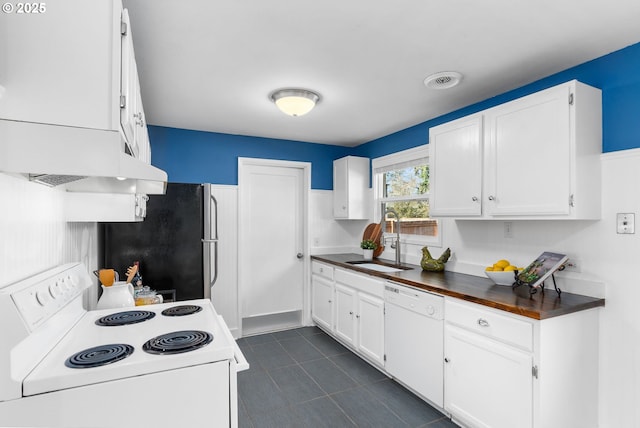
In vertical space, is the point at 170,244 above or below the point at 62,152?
below

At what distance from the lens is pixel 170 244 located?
2.86 metres

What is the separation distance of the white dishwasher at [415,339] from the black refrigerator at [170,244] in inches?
63.9

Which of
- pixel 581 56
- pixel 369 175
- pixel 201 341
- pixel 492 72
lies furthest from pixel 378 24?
pixel 369 175

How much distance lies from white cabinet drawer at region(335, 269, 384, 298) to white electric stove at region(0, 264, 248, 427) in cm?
181

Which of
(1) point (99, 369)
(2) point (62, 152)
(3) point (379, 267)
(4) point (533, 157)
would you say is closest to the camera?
(2) point (62, 152)

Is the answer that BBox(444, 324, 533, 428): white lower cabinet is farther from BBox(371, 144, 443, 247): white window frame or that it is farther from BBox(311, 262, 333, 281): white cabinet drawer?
BBox(311, 262, 333, 281): white cabinet drawer

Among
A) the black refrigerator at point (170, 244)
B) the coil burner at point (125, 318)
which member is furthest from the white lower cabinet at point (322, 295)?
the coil burner at point (125, 318)

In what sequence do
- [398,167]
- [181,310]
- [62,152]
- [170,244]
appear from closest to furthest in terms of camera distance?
[62,152] → [181,310] → [170,244] → [398,167]

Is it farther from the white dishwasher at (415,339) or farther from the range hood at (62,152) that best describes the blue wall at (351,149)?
the range hood at (62,152)

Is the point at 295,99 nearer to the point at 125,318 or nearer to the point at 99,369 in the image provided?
the point at 125,318

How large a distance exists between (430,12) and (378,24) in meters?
0.25

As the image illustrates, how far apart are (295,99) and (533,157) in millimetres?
1653

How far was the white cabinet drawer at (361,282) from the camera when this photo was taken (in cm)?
294

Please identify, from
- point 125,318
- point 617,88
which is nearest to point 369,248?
point 617,88
